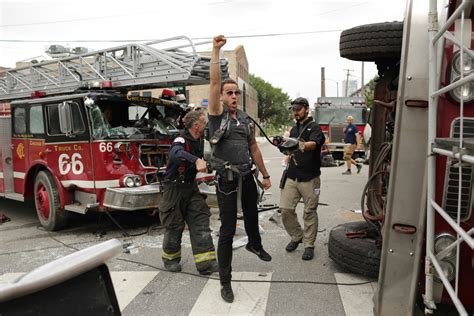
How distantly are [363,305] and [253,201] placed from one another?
4.41ft

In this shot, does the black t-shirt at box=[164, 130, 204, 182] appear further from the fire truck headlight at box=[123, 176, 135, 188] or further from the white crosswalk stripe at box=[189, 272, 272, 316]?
the fire truck headlight at box=[123, 176, 135, 188]

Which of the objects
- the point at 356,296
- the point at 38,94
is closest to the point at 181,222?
the point at 356,296

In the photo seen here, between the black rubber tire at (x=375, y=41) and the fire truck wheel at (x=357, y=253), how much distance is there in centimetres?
177

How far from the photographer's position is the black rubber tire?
3.62 m

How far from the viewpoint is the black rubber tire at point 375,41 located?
3.62 meters

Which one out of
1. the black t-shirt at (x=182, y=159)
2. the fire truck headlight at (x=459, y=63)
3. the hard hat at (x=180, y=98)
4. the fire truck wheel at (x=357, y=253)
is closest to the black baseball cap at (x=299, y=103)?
the black t-shirt at (x=182, y=159)

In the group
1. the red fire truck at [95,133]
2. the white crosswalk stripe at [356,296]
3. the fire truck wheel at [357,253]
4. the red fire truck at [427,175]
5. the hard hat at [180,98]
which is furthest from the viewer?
the hard hat at [180,98]

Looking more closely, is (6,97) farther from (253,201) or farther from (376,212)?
(376,212)

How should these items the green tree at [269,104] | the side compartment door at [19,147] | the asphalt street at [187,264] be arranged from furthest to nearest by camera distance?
the green tree at [269,104] < the side compartment door at [19,147] < the asphalt street at [187,264]

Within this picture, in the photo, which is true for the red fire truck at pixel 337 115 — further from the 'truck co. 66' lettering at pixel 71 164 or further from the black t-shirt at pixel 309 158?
the black t-shirt at pixel 309 158

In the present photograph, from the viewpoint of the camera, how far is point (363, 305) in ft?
11.9

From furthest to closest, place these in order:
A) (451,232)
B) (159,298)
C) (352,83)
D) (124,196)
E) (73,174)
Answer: (352,83) < (73,174) < (124,196) < (159,298) < (451,232)

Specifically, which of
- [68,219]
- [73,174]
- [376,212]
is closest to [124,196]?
[73,174]

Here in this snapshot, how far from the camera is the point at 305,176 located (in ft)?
15.9
